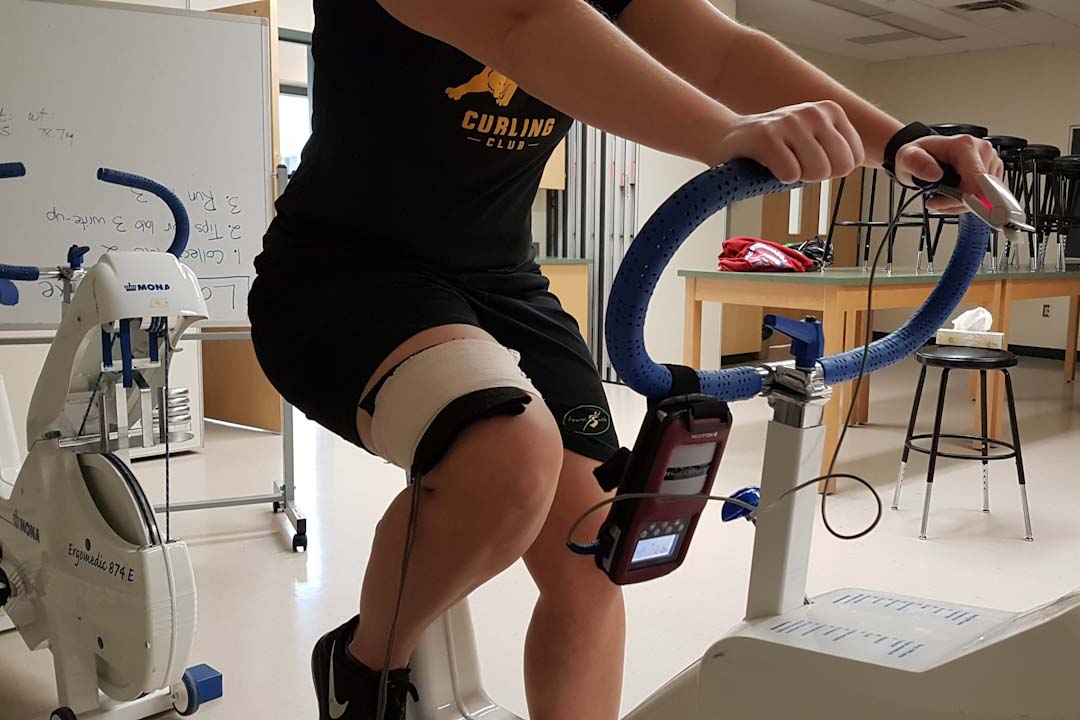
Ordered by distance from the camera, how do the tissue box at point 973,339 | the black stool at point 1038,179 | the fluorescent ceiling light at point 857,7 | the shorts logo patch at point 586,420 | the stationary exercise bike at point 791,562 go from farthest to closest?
the fluorescent ceiling light at point 857,7, the black stool at point 1038,179, the tissue box at point 973,339, the shorts logo patch at point 586,420, the stationary exercise bike at point 791,562

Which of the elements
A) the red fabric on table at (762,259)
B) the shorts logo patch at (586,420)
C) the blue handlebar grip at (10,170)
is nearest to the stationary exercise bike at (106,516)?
the blue handlebar grip at (10,170)

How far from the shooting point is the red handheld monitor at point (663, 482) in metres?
0.70

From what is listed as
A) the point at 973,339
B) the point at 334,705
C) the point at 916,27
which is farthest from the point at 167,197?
the point at 916,27

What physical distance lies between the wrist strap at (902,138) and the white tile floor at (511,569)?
1.37 metres

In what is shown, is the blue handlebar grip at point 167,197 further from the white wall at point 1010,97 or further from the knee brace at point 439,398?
the white wall at point 1010,97

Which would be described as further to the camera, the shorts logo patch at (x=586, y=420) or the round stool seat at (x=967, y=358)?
the round stool seat at (x=967, y=358)

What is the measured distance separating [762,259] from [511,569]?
1906mm

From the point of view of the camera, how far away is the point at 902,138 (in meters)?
0.83

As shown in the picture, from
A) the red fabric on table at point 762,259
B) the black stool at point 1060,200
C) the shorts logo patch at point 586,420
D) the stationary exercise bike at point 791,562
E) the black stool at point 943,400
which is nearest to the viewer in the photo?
the stationary exercise bike at point 791,562

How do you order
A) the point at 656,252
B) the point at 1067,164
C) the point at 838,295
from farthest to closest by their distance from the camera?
the point at 1067,164 → the point at 838,295 → the point at 656,252

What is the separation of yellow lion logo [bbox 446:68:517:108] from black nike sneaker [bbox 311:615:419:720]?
1.94ft

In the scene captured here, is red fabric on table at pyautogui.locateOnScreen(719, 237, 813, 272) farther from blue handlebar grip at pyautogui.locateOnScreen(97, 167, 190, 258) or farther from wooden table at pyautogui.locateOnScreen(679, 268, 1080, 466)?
blue handlebar grip at pyautogui.locateOnScreen(97, 167, 190, 258)

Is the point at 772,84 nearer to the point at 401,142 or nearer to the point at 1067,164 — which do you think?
the point at 401,142

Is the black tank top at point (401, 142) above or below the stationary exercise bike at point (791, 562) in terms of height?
above
